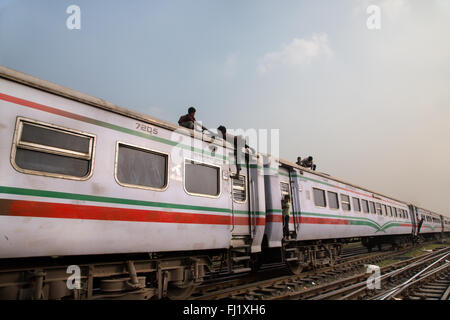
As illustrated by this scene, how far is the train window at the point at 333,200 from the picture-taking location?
38.9 feet

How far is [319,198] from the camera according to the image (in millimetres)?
11172

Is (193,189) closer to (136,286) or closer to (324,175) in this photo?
(136,286)

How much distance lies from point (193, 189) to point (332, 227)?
25.1ft

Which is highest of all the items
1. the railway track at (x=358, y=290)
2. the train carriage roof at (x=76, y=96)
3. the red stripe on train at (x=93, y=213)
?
the train carriage roof at (x=76, y=96)

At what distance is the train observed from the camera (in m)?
3.76

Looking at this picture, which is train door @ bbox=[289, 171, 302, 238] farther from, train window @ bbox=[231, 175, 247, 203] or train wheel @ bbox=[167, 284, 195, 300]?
train wheel @ bbox=[167, 284, 195, 300]

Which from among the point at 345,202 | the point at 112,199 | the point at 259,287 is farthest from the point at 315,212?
the point at 112,199

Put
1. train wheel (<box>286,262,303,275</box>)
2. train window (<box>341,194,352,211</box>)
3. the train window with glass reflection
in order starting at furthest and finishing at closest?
the train window with glass reflection < train window (<box>341,194,352,211</box>) < train wheel (<box>286,262,303,275</box>)

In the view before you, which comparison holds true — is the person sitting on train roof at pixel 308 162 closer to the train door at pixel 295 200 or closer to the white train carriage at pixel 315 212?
the white train carriage at pixel 315 212

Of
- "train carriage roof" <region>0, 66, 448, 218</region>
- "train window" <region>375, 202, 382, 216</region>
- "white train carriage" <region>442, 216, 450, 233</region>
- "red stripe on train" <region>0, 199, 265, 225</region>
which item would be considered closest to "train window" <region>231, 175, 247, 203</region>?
"red stripe on train" <region>0, 199, 265, 225</region>

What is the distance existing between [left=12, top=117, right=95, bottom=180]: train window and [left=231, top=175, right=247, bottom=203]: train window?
12.0ft

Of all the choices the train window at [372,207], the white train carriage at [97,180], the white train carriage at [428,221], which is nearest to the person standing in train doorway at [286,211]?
the white train carriage at [97,180]

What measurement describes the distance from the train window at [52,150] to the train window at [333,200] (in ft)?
32.5

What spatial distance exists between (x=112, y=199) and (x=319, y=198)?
863 cm
